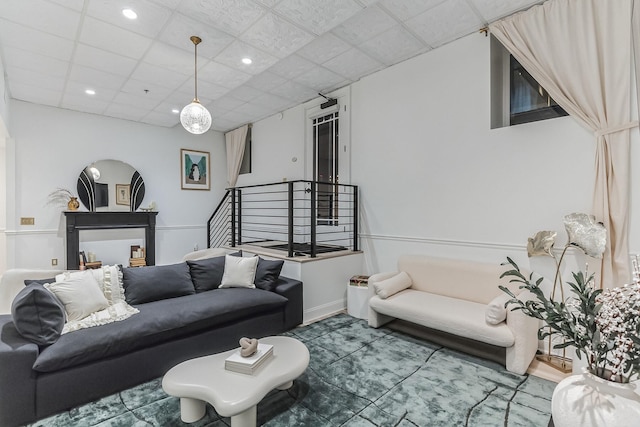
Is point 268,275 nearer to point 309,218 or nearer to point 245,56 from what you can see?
point 309,218

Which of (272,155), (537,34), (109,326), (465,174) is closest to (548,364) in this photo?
(465,174)

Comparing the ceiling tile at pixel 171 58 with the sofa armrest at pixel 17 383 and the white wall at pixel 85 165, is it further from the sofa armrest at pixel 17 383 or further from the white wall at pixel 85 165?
the sofa armrest at pixel 17 383

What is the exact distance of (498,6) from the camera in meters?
2.85

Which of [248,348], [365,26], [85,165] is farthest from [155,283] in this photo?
[85,165]

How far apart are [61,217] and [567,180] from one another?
6.98 m

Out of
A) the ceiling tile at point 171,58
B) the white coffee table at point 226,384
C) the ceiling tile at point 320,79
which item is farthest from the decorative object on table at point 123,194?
the white coffee table at point 226,384

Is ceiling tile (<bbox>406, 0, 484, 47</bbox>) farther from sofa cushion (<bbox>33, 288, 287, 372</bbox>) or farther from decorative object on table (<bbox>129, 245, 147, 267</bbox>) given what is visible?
decorative object on table (<bbox>129, 245, 147, 267</bbox>)

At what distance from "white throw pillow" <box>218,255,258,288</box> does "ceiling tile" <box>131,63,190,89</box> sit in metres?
2.50

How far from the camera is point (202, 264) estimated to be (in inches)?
136

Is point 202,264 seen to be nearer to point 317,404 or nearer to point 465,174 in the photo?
point 317,404

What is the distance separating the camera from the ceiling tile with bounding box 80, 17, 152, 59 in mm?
2939

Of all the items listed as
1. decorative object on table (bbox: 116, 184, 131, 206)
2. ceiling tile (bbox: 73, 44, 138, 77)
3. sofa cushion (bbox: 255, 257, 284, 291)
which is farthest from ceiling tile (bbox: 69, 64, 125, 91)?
sofa cushion (bbox: 255, 257, 284, 291)

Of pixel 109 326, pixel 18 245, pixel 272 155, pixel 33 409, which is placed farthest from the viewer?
pixel 272 155

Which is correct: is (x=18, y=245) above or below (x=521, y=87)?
below
